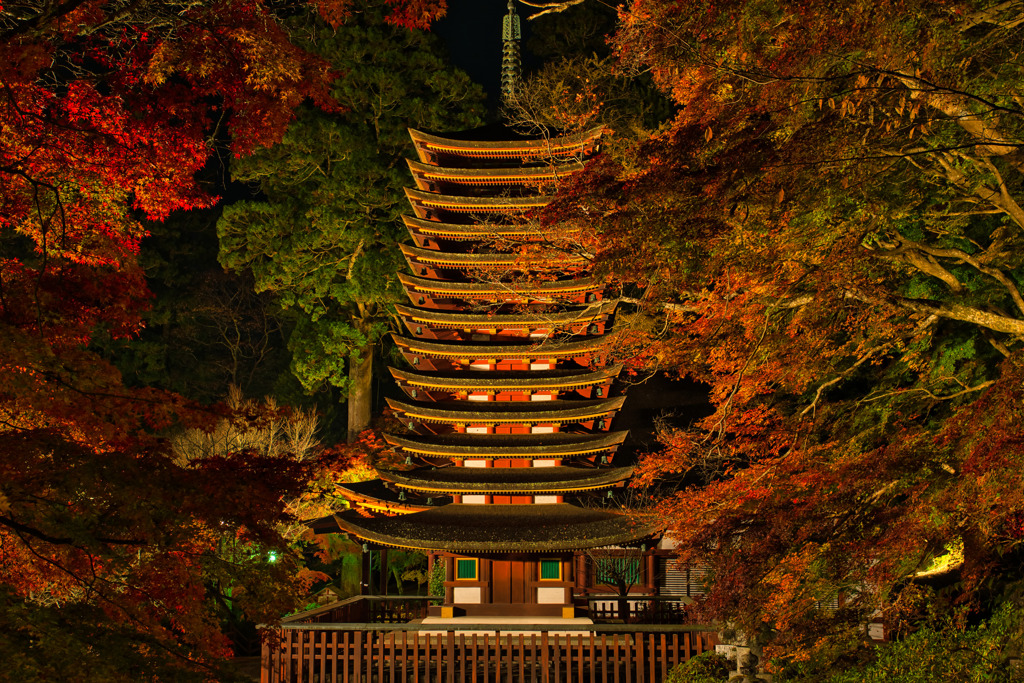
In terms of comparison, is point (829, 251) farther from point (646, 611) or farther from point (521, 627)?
point (646, 611)

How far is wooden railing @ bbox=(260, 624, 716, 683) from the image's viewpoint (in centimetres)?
1205

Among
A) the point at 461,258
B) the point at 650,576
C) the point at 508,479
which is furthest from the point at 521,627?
the point at 461,258

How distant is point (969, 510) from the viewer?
714 centimetres

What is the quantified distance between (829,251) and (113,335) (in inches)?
287

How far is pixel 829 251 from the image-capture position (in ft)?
24.9

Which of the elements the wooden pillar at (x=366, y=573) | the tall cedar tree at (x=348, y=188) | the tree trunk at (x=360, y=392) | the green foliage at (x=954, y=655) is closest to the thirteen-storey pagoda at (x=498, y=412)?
the wooden pillar at (x=366, y=573)

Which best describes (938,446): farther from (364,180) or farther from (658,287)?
(364,180)

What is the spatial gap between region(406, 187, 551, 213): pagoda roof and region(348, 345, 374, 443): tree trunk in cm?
945

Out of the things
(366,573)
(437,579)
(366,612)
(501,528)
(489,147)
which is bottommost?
(366,612)

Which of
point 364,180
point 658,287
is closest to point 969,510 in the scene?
point 658,287

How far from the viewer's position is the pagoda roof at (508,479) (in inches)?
581

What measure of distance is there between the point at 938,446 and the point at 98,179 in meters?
8.32

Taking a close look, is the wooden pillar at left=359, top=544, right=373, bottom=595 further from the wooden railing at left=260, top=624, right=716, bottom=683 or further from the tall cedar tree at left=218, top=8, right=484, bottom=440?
the tall cedar tree at left=218, top=8, right=484, bottom=440

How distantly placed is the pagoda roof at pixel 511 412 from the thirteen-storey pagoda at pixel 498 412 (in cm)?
3
